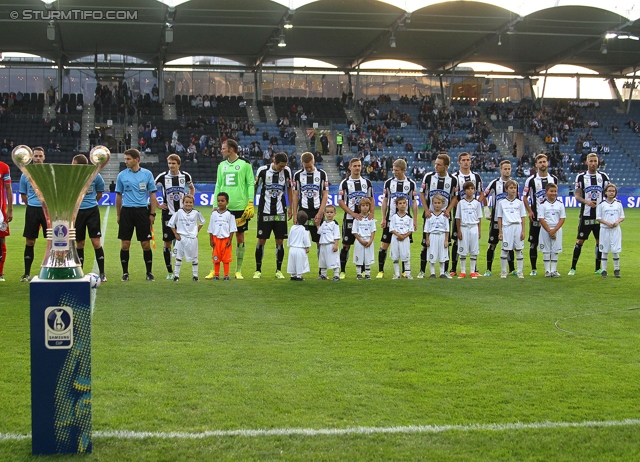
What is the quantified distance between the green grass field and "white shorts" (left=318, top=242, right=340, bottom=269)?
130 centimetres

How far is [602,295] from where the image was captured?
10008mm

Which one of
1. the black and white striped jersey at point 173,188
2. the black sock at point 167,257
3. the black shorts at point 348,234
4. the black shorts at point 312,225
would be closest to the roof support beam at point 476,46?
the black shorts at point 348,234

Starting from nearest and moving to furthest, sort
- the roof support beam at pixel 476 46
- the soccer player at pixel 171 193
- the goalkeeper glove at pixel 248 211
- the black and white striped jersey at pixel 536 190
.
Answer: the goalkeeper glove at pixel 248 211 → the soccer player at pixel 171 193 → the black and white striped jersey at pixel 536 190 → the roof support beam at pixel 476 46

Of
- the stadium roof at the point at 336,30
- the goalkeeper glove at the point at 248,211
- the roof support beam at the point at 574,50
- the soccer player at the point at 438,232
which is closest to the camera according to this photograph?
the goalkeeper glove at the point at 248,211

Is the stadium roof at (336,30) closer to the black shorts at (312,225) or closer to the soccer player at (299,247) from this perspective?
the black shorts at (312,225)

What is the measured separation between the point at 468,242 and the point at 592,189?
96.9 inches

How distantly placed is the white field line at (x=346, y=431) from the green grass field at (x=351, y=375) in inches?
0.6

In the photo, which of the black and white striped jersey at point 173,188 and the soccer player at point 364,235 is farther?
the soccer player at point 364,235

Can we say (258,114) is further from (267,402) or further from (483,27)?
(267,402)

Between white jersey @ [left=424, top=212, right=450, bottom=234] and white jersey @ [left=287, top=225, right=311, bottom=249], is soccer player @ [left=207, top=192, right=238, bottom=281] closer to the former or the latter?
white jersey @ [left=287, top=225, right=311, bottom=249]

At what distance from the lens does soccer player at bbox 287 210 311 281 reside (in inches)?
438

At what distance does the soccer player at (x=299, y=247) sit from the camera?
1112cm

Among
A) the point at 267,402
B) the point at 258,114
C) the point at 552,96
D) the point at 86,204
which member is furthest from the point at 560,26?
the point at 267,402

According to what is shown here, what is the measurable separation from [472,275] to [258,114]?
3597cm
